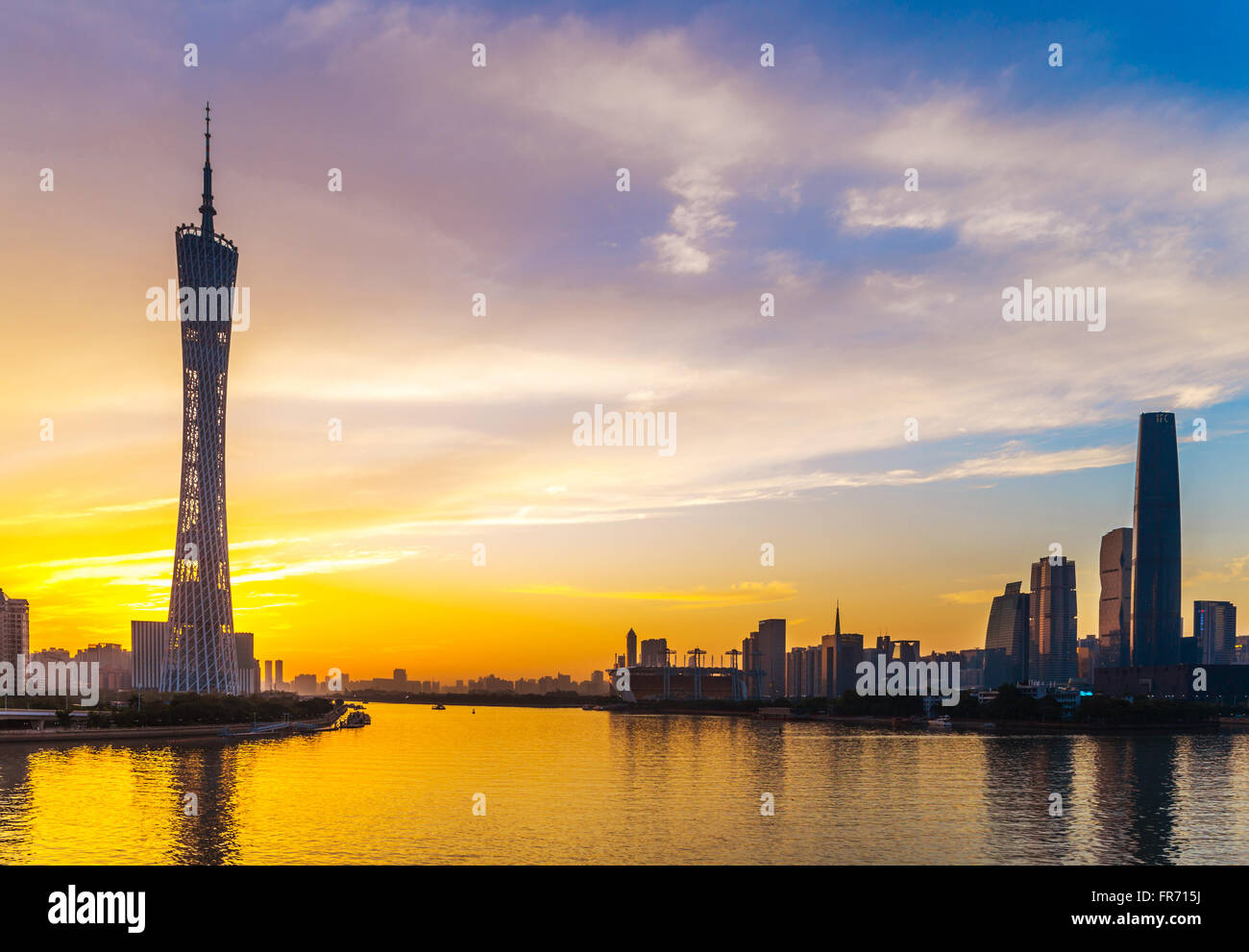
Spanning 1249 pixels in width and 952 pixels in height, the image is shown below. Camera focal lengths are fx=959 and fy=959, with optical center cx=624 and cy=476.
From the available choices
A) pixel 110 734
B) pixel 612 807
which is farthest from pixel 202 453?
pixel 612 807

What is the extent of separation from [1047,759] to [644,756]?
3643 cm

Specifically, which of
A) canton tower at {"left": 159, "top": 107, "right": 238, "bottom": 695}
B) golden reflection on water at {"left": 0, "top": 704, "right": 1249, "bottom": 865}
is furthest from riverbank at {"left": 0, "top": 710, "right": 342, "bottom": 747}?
canton tower at {"left": 159, "top": 107, "right": 238, "bottom": 695}

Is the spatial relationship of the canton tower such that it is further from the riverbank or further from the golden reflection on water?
the golden reflection on water

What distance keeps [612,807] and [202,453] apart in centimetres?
7505

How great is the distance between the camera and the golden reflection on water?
38500 mm

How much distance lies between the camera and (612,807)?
5166 cm

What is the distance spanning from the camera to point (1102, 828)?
45969 millimetres

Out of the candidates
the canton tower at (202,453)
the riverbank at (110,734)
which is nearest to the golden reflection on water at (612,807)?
the riverbank at (110,734)

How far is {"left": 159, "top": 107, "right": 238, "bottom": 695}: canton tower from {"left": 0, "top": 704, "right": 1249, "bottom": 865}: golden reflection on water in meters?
21.1

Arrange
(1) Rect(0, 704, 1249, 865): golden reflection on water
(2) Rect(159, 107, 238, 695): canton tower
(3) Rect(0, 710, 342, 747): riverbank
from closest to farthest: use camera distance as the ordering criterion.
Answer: (1) Rect(0, 704, 1249, 865): golden reflection on water
(3) Rect(0, 710, 342, 747): riverbank
(2) Rect(159, 107, 238, 695): canton tower
